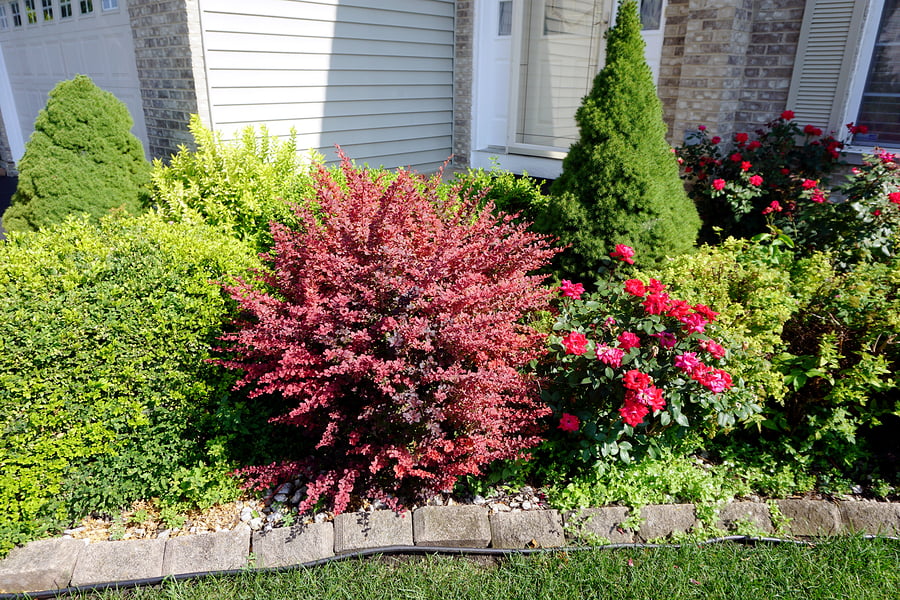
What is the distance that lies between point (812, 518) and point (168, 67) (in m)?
6.21

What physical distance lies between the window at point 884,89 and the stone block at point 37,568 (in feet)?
21.3

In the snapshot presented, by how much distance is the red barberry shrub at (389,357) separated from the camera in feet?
8.53

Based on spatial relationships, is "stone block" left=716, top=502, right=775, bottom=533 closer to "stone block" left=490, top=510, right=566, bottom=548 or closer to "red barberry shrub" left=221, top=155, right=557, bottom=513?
"stone block" left=490, top=510, right=566, bottom=548

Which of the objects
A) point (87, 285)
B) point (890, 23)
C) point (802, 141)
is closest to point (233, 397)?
point (87, 285)

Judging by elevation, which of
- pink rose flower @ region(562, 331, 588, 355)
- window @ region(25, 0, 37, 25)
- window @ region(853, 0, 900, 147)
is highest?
window @ region(25, 0, 37, 25)

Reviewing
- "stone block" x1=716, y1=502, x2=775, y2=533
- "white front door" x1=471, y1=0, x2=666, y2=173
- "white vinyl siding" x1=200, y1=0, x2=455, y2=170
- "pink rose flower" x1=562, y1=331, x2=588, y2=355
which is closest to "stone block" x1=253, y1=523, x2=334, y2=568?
"pink rose flower" x1=562, y1=331, x2=588, y2=355

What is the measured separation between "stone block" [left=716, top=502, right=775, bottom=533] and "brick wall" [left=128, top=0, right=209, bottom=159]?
210 inches

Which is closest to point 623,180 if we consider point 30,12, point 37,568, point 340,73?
point 37,568

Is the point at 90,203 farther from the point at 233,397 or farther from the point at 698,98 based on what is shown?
the point at 698,98

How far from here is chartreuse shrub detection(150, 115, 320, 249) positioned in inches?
165

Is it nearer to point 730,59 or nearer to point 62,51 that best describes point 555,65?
point 730,59

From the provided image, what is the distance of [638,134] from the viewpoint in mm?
4082

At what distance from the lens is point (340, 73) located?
6746 millimetres

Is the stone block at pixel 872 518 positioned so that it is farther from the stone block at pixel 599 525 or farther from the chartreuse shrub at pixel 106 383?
the chartreuse shrub at pixel 106 383
